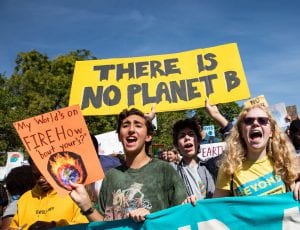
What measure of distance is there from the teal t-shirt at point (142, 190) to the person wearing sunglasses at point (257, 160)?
1.35 ft

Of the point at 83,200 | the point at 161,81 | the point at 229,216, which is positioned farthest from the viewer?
the point at 161,81

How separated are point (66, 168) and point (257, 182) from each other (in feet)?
4.65

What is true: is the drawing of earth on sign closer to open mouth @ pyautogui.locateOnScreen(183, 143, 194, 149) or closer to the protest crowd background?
open mouth @ pyautogui.locateOnScreen(183, 143, 194, 149)

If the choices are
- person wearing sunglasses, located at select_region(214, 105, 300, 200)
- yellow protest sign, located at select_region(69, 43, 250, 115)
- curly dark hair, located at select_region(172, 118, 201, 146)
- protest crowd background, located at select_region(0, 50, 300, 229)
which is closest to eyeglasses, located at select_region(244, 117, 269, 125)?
person wearing sunglasses, located at select_region(214, 105, 300, 200)

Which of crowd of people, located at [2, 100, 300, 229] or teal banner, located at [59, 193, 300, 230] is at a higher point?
crowd of people, located at [2, 100, 300, 229]

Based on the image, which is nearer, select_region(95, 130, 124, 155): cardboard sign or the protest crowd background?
select_region(95, 130, 124, 155): cardboard sign

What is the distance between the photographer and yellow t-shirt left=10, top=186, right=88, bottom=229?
3160 mm

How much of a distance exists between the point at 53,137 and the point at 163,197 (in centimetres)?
94

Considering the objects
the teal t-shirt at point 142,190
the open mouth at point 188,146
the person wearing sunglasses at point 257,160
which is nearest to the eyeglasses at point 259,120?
the person wearing sunglasses at point 257,160

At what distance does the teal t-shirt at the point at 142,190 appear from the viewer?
277 centimetres

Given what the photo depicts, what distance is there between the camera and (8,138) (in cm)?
2345

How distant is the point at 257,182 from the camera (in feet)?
9.43

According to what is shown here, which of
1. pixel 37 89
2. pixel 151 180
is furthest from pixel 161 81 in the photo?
pixel 37 89

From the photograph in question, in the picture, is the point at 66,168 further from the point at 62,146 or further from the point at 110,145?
the point at 110,145
